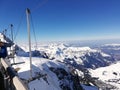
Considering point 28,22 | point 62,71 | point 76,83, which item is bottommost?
point 76,83

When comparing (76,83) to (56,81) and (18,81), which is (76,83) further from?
(18,81)

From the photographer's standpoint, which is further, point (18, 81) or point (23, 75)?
point (23, 75)

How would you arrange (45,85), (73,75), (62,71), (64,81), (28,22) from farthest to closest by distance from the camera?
(73,75) → (62,71) → (64,81) → (45,85) → (28,22)

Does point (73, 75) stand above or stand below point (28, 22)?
below

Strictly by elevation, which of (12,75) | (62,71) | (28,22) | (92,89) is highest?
(28,22)

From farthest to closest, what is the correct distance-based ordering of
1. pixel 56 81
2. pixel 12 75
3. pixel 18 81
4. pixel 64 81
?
pixel 64 81 < pixel 56 81 < pixel 12 75 < pixel 18 81

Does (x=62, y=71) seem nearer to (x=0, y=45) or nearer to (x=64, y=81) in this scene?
(x=64, y=81)

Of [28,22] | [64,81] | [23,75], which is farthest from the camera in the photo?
[64,81]

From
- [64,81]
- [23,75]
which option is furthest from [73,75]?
[23,75]

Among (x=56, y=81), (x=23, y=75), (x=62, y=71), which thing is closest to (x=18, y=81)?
(x=23, y=75)
